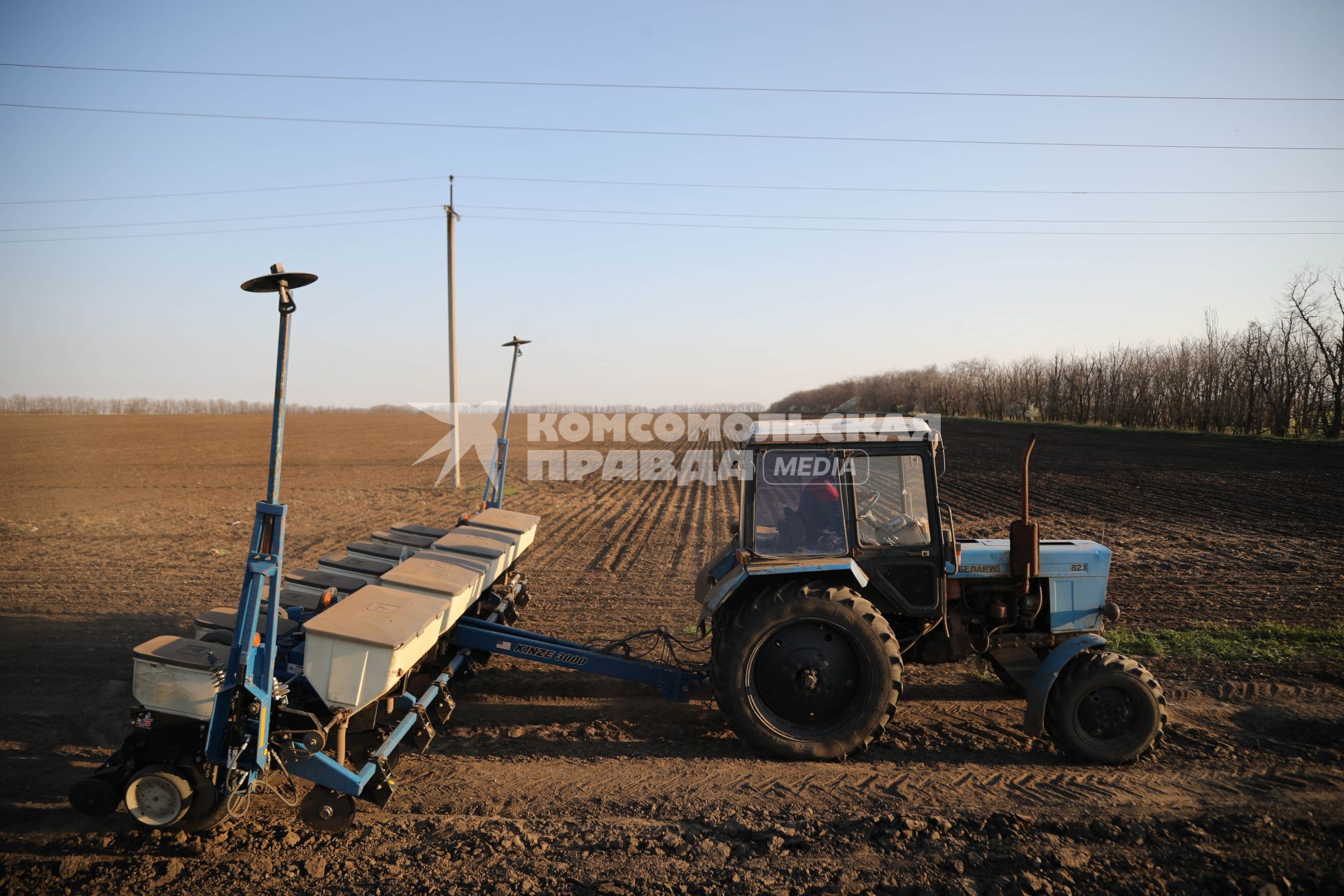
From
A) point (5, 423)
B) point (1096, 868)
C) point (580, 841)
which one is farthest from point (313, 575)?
point (5, 423)

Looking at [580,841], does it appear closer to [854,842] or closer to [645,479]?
[854,842]

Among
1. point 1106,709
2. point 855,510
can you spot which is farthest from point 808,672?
point 1106,709

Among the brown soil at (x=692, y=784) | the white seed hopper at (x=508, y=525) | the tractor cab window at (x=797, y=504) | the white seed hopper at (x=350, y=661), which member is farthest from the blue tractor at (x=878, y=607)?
the white seed hopper at (x=508, y=525)

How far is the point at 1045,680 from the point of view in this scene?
4566 millimetres

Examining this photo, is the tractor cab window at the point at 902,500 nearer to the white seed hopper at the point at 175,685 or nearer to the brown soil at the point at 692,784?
the brown soil at the point at 692,784

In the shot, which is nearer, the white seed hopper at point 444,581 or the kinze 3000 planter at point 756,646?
the kinze 3000 planter at point 756,646

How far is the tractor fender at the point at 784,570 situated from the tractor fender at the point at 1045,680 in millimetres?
1196

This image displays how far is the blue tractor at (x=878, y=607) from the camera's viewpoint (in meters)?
4.60

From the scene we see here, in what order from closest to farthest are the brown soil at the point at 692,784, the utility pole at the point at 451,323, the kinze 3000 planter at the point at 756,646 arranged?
1. the brown soil at the point at 692,784
2. the kinze 3000 planter at the point at 756,646
3. the utility pole at the point at 451,323

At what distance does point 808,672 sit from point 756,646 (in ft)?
1.20

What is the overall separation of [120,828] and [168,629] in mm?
4164

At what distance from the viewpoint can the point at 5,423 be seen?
49.4m

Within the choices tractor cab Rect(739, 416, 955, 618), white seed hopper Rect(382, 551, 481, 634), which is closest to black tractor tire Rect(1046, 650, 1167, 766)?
tractor cab Rect(739, 416, 955, 618)

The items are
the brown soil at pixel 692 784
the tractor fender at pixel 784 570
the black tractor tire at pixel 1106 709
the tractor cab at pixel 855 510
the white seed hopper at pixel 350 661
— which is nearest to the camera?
the brown soil at pixel 692 784
